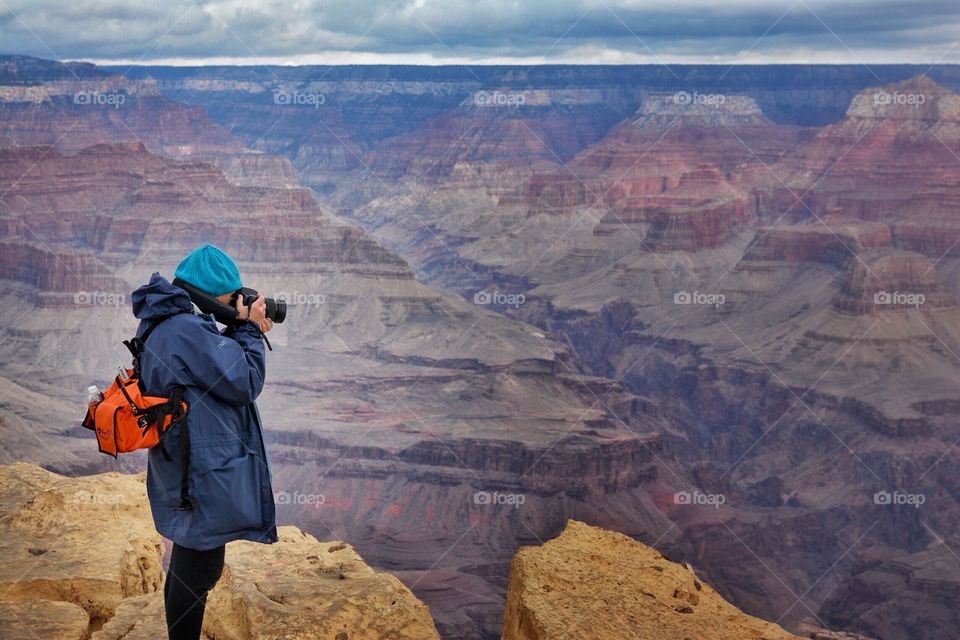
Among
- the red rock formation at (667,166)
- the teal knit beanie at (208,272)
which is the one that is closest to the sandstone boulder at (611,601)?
the teal knit beanie at (208,272)

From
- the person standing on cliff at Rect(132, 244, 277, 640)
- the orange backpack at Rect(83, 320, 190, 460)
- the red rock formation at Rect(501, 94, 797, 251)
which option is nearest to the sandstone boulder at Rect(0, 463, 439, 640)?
the person standing on cliff at Rect(132, 244, 277, 640)

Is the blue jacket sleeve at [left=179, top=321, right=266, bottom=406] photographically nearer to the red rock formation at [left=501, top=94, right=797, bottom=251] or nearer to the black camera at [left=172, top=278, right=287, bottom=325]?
the black camera at [left=172, top=278, right=287, bottom=325]

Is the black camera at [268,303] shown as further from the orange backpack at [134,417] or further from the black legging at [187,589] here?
the black legging at [187,589]

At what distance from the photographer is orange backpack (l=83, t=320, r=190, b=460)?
4758 millimetres

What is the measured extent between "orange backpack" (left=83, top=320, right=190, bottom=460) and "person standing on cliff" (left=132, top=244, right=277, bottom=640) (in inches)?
2.9

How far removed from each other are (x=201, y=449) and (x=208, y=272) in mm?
856

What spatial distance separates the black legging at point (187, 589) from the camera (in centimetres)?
507

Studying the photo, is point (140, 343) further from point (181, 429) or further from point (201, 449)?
point (201, 449)

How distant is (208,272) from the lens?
5.23m

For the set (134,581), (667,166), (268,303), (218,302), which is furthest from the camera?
(667,166)

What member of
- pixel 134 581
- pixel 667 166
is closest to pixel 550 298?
pixel 667 166

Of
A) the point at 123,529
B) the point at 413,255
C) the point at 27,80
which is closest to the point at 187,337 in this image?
the point at 123,529

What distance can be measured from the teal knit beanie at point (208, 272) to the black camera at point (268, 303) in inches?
1.6

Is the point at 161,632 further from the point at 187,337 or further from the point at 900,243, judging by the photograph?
the point at 900,243
